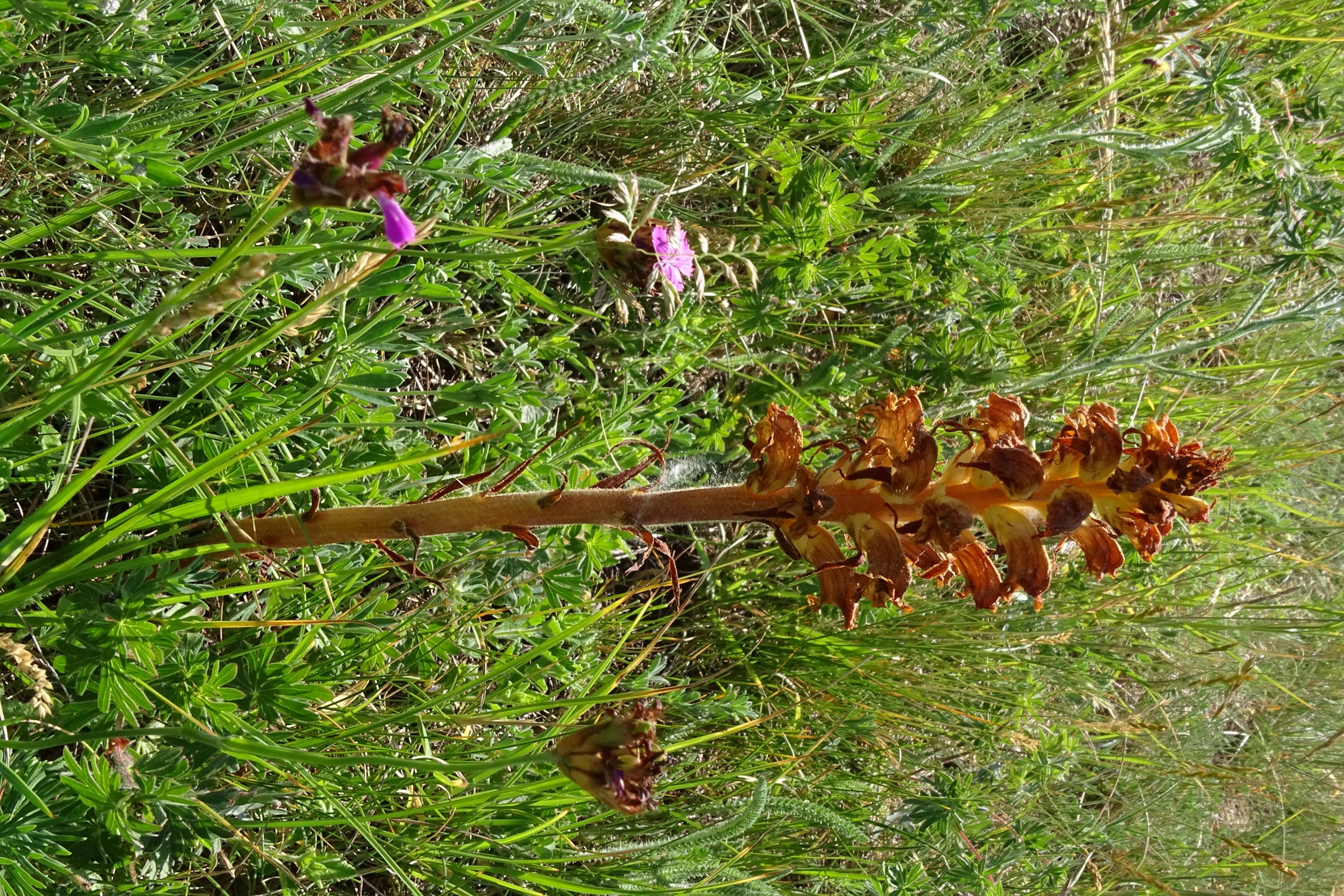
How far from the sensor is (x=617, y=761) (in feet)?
4.82

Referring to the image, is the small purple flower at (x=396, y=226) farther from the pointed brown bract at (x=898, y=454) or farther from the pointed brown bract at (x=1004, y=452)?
the pointed brown bract at (x=1004, y=452)

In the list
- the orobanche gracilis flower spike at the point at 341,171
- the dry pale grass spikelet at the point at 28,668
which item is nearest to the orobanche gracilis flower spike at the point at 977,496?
the orobanche gracilis flower spike at the point at 341,171

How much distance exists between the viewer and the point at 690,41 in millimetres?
3436

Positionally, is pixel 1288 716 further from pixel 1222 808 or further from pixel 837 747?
pixel 837 747

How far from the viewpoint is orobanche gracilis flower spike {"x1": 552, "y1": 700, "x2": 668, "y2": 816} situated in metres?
1.45

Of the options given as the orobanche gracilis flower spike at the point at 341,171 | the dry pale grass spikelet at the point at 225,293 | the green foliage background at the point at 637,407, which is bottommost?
the green foliage background at the point at 637,407

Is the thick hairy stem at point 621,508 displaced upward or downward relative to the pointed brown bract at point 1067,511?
upward

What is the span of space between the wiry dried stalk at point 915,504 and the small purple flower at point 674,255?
3.22 ft

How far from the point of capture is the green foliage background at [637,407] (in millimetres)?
2078

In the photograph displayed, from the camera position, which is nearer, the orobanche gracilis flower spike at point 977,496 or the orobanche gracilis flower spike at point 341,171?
the orobanche gracilis flower spike at point 341,171

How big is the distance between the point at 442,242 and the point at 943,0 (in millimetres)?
2326

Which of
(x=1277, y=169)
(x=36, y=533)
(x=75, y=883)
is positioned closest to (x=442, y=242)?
(x=36, y=533)

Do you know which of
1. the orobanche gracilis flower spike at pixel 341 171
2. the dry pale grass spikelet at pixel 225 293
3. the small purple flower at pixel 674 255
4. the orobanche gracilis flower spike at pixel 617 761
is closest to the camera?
the orobanche gracilis flower spike at pixel 341 171

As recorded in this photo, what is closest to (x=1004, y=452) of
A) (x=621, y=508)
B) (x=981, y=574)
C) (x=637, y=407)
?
(x=981, y=574)
